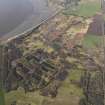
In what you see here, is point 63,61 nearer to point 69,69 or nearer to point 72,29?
point 69,69

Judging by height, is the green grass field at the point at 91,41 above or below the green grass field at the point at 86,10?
below

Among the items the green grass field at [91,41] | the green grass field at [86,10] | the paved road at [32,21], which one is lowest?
the green grass field at [91,41]

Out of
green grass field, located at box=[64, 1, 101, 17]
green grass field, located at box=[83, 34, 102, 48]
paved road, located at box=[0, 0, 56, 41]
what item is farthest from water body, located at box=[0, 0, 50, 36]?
green grass field, located at box=[83, 34, 102, 48]

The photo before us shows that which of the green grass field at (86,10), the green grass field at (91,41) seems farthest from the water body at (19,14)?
the green grass field at (91,41)

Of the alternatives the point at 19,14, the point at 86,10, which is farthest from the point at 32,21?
the point at 86,10

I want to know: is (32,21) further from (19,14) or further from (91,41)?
(91,41)

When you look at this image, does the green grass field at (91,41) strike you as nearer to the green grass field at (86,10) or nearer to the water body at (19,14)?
the green grass field at (86,10)
